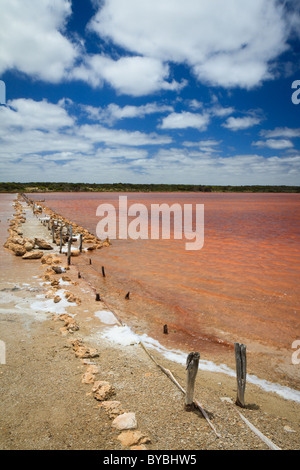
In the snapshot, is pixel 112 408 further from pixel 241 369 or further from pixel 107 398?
pixel 241 369

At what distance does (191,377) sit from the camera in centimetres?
359

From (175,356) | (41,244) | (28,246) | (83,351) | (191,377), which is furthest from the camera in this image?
(41,244)

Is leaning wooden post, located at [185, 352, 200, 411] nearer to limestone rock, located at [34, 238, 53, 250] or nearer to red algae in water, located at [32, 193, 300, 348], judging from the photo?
red algae in water, located at [32, 193, 300, 348]

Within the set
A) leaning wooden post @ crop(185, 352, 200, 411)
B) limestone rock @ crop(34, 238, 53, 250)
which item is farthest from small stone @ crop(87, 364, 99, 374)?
limestone rock @ crop(34, 238, 53, 250)

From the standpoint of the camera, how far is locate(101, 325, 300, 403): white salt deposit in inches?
182

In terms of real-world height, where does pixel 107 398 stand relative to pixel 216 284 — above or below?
above

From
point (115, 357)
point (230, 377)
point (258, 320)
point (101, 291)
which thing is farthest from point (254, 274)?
point (115, 357)

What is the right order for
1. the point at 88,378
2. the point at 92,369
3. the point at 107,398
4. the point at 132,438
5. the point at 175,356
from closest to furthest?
the point at 132,438
the point at 107,398
the point at 88,378
the point at 92,369
the point at 175,356

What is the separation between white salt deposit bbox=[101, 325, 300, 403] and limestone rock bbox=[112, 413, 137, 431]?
6.56ft

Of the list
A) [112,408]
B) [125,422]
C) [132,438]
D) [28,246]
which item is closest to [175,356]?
[112,408]

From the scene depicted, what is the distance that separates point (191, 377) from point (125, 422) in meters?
0.99

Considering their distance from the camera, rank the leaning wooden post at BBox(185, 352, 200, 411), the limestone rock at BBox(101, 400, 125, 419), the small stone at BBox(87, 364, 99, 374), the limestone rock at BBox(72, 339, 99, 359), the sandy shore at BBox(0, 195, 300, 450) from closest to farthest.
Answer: the sandy shore at BBox(0, 195, 300, 450)
the limestone rock at BBox(101, 400, 125, 419)
the leaning wooden post at BBox(185, 352, 200, 411)
the small stone at BBox(87, 364, 99, 374)
the limestone rock at BBox(72, 339, 99, 359)
